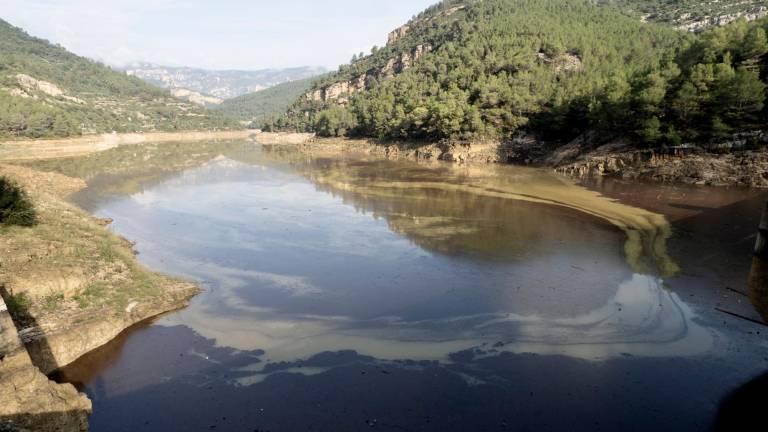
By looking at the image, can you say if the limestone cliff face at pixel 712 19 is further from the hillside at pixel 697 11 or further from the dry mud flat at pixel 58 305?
the dry mud flat at pixel 58 305

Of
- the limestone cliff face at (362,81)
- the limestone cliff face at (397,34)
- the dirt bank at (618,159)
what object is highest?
the limestone cliff face at (397,34)

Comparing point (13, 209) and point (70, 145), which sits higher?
Answer: point (70, 145)

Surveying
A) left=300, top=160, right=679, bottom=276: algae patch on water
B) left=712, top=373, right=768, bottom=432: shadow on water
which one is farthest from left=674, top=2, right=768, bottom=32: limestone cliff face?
left=712, top=373, right=768, bottom=432: shadow on water

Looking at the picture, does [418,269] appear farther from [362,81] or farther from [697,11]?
[362,81]

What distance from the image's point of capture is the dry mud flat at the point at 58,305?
374 inches

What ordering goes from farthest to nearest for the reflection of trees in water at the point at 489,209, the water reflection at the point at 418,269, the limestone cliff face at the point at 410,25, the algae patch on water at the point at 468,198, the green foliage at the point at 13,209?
the limestone cliff face at the point at 410,25 < the algae patch on water at the point at 468,198 < the reflection of trees in water at the point at 489,209 < the green foliage at the point at 13,209 < the water reflection at the point at 418,269

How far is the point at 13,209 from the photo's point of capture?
1855 cm

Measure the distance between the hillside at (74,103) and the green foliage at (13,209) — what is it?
82.3 m

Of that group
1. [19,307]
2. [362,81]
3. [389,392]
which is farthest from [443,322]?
[362,81]

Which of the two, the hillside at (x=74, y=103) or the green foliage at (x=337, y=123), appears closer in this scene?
the hillside at (x=74, y=103)

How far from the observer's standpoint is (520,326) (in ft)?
48.3

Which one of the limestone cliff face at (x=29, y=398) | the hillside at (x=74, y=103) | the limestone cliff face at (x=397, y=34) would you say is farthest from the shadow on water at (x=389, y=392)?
the limestone cliff face at (x=397, y=34)

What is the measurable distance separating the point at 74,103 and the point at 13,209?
143667 mm

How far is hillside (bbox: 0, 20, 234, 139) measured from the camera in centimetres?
9212
